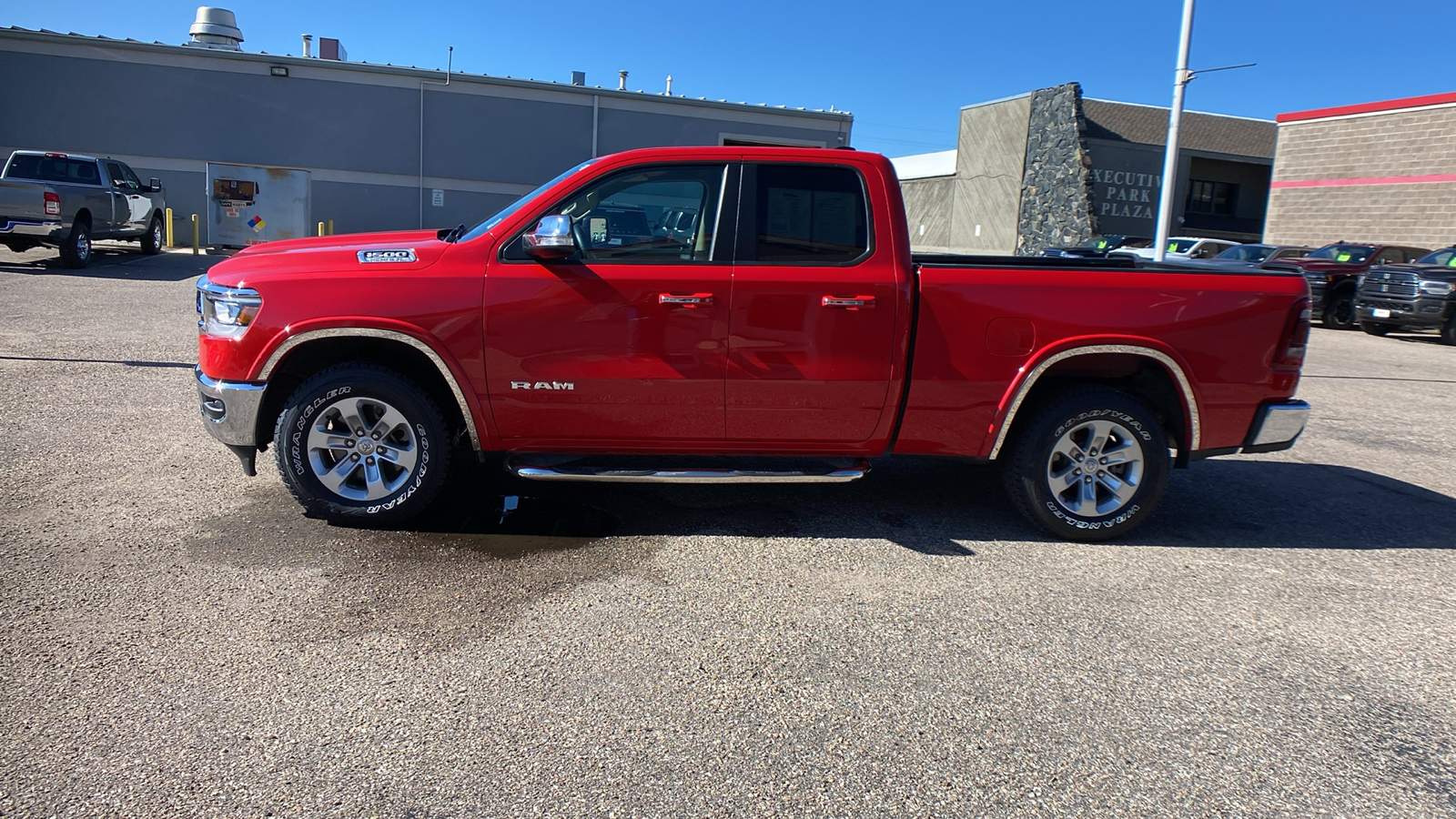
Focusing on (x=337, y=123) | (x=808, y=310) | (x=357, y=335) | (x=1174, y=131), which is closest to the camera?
(x=357, y=335)

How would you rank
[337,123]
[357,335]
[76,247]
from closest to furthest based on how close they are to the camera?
[357,335], [76,247], [337,123]

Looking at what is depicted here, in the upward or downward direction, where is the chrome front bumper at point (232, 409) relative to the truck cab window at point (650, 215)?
downward

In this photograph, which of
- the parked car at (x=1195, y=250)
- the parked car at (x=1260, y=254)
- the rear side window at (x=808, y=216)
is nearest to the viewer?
the rear side window at (x=808, y=216)

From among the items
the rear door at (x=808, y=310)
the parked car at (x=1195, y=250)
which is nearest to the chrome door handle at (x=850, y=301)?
the rear door at (x=808, y=310)

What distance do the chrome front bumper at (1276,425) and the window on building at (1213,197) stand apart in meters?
44.0

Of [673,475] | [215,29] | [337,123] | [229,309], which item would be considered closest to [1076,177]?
[337,123]

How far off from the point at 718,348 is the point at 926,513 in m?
1.70

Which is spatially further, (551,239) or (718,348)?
(718,348)

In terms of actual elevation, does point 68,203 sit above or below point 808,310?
above

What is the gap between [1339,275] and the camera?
63.1ft

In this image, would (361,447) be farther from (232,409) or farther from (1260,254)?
(1260,254)

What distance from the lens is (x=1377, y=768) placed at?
2965 millimetres

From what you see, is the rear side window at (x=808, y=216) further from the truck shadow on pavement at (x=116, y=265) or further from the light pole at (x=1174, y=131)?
the light pole at (x=1174, y=131)

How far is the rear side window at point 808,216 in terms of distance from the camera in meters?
4.77
